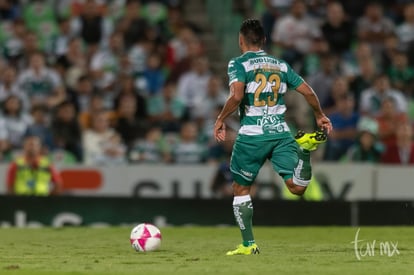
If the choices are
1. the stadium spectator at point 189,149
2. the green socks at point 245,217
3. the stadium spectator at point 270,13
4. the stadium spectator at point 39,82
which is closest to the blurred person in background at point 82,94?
the stadium spectator at point 39,82

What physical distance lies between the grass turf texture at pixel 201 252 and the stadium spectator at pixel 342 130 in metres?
3.05

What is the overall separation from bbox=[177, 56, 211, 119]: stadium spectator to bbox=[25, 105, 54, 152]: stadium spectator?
2.59m

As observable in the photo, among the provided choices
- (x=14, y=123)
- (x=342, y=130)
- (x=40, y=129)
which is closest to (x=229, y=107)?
(x=342, y=130)

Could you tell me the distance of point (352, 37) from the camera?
70.1ft

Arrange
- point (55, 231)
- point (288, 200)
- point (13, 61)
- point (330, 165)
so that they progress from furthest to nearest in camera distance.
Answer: point (13, 61), point (330, 165), point (288, 200), point (55, 231)

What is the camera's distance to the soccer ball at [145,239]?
11863mm

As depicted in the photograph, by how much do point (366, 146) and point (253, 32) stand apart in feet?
24.7

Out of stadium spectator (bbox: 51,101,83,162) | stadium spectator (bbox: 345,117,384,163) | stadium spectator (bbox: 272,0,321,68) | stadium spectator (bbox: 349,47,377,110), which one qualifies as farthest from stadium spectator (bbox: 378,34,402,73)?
stadium spectator (bbox: 51,101,83,162)

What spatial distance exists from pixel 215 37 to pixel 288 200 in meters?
6.48

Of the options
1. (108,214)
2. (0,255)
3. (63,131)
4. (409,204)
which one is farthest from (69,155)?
(0,255)

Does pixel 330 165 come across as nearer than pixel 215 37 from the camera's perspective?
Yes

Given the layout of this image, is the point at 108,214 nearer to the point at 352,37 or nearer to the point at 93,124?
the point at 93,124

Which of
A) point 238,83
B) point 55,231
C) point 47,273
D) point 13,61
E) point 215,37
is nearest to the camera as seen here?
point 47,273

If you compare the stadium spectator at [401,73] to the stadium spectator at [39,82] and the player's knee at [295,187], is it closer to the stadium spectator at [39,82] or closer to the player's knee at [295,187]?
the stadium spectator at [39,82]
